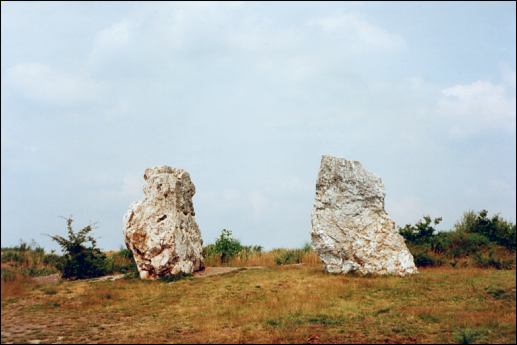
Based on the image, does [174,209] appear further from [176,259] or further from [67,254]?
[67,254]

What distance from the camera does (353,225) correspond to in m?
21.6

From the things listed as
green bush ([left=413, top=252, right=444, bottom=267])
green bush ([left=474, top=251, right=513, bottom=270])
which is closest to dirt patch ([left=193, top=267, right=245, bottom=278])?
green bush ([left=413, top=252, right=444, bottom=267])

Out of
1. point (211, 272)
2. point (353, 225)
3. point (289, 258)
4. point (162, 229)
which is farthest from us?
point (289, 258)

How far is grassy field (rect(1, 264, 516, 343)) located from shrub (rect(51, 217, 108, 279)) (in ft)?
7.27

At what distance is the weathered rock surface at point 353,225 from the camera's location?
21062 mm

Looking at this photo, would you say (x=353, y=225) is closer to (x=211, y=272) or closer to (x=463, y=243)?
(x=211, y=272)

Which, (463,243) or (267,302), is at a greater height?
(463,243)

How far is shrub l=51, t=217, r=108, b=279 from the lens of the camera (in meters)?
23.2

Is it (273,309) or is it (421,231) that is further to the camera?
(421,231)

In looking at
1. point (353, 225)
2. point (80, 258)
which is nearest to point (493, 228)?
point (353, 225)

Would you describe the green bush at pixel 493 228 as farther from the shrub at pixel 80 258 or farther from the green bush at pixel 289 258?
the shrub at pixel 80 258

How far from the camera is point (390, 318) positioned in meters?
14.3

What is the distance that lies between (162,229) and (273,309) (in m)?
8.09

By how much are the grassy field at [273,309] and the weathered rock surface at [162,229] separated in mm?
1143
